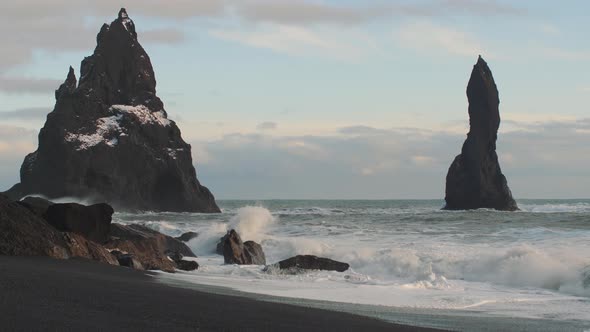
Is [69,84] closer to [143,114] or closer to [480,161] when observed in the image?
[143,114]

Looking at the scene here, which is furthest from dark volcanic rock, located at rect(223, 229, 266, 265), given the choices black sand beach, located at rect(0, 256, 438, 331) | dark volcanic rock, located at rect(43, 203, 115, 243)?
black sand beach, located at rect(0, 256, 438, 331)

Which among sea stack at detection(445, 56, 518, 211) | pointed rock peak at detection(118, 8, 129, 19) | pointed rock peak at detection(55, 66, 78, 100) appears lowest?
sea stack at detection(445, 56, 518, 211)

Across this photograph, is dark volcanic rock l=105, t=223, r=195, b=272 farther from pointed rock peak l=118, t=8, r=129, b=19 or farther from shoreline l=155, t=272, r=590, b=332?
pointed rock peak l=118, t=8, r=129, b=19

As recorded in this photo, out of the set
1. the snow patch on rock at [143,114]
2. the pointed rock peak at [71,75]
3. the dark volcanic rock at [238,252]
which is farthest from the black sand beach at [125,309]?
the pointed rock peak at [71,75]

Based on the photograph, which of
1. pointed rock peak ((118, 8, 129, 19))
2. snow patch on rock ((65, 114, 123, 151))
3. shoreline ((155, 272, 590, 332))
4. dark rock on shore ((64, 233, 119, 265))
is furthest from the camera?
pointed rock peak ((118, 8, 129, 19))

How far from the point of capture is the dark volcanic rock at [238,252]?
22.3 metres

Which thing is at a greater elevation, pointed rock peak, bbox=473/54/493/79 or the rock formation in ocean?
pointed rock peak, bbox=473/54/493/79

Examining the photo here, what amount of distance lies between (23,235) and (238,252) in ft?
30.2

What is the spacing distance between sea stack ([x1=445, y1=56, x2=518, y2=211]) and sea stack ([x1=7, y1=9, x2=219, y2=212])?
103ft

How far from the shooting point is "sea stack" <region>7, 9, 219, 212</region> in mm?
89500

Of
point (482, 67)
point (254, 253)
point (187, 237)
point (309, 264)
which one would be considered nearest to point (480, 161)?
point (482, 67)

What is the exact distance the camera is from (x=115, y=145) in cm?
9431

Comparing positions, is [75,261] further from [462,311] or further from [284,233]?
[284,233]

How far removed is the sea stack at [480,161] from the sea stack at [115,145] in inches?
1240
